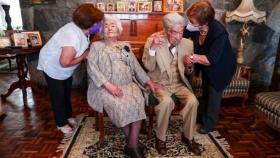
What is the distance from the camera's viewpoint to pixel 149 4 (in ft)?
11.5

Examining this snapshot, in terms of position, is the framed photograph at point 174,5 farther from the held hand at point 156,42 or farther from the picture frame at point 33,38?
the picture frame at point 33,38

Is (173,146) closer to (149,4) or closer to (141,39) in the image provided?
(141,39)

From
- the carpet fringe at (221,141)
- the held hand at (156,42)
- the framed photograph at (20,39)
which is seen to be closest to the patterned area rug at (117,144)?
the carpet fringe at (221,141)

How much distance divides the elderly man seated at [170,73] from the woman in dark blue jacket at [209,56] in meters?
0.14

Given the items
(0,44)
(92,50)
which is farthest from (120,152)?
(0,44)

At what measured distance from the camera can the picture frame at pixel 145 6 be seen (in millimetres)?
3506

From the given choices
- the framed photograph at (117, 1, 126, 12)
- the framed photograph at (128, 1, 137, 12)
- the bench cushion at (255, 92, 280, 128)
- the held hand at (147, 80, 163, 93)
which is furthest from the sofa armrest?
the framed photograph at (117, 1, 126, 12)

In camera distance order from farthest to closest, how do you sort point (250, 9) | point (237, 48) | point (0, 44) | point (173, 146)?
point (237, 48) → point (250, 9) → point (0, 44) → point (173, 146)

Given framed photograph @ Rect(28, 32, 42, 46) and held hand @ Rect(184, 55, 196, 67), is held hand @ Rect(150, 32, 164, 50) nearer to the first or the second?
held hand @ Rect(184, 55, 196, 67)

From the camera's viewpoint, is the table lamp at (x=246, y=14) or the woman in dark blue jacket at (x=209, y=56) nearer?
the woman in dark blue jacket at (x=209, y=56)

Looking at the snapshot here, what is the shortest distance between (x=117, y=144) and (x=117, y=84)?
0.59m

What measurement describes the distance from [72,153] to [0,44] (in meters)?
1.91

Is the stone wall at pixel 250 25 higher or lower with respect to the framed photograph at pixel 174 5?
lower

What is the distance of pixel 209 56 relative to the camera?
7.34ft
